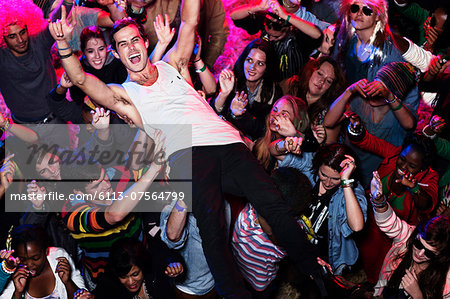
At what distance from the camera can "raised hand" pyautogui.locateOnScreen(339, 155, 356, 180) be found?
3.04 m

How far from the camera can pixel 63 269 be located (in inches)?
123

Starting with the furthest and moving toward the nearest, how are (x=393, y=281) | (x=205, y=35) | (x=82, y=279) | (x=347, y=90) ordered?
(x=205, y=35)
(x=347, y=90)
(x=82, y=279)
(x=393, y=281)

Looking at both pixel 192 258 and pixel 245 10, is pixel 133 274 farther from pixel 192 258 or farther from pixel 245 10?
pixel 245 10

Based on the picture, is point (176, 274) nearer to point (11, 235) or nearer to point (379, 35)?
point (11, 235)

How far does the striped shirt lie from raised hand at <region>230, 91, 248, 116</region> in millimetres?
915

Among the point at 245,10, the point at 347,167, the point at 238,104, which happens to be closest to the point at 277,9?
the point at 245,10

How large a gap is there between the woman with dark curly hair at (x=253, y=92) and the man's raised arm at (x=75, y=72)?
0.90 m

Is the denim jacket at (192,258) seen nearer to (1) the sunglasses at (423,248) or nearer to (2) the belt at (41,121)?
(1) the sunglasses at (423,248)

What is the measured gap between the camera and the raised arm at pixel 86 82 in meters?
2.93

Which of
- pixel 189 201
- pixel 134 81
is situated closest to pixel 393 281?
pixel 189 201

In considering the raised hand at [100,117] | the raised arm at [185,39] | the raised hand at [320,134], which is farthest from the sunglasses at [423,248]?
the raised hand at [100,117]

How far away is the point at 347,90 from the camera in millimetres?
3688

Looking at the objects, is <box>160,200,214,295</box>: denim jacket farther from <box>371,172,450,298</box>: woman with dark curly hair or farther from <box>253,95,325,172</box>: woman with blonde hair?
<box>371,172,450,298</box>: woman with dark curly hair

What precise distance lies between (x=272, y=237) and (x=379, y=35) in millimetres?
1936
